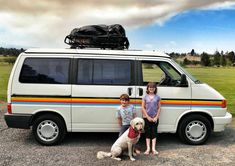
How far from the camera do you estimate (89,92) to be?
7.01 m

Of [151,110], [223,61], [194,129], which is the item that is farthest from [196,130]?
[223,61]

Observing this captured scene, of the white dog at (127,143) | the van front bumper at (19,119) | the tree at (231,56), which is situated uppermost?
the tree at (231,56)

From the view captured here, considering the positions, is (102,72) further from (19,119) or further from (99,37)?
(19,119)

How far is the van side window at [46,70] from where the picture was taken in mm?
7031

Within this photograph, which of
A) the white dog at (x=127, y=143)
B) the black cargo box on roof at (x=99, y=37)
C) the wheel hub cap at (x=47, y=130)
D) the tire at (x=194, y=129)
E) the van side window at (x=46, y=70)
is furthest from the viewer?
the black cargo box on roof at (x=99, y=37)

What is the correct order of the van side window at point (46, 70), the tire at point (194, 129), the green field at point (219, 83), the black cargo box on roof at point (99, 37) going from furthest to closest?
the green field at point (219, 83)
the black cargo box on roof at point (99, 37)
the tire at point (194, 129)
the van side window at point (46, 70)

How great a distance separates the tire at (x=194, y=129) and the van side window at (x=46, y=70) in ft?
9.44

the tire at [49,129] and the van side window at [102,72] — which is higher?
the van side window at [102,72]

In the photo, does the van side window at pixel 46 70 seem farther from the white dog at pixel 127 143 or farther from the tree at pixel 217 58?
the tree at pixel 217 58

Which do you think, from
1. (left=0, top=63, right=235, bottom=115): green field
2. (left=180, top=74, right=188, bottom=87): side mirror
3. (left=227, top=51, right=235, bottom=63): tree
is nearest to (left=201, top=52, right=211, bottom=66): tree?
(left=227, top=51, right=235, bottom=63): tree

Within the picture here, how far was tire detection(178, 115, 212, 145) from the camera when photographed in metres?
7.23

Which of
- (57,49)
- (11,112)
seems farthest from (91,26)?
(11,112)

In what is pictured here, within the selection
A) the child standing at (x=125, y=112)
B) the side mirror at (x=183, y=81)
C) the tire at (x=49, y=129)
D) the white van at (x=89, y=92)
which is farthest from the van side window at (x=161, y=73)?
the tire at (x=49, y=129)

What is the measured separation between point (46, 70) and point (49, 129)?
4.38ft
